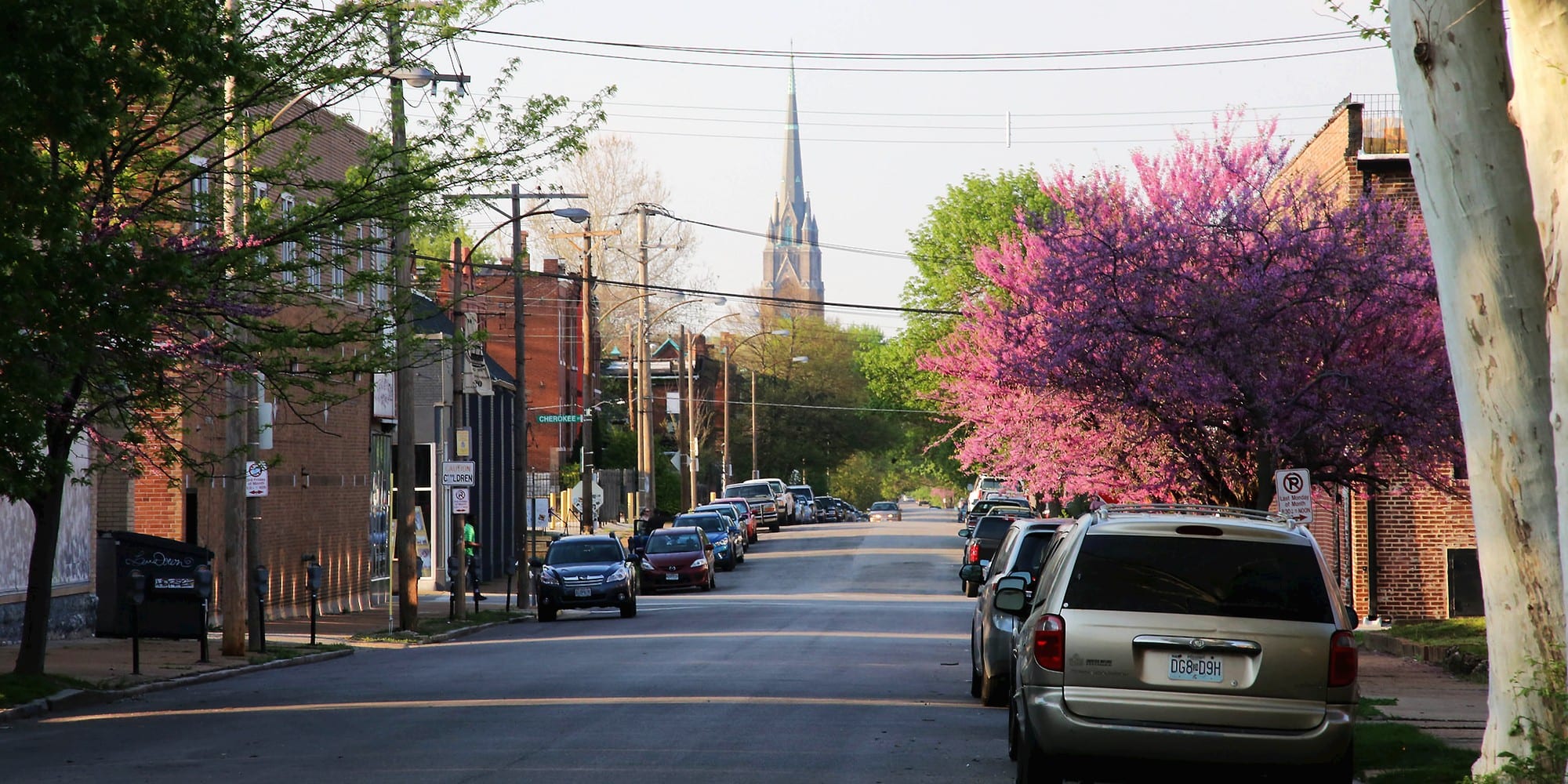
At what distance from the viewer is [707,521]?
161 ft

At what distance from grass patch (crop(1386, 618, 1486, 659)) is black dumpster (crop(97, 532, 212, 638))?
598 inches

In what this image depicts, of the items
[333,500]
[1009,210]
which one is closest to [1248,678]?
[333,500]

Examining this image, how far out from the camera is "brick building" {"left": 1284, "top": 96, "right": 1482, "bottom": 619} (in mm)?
27172

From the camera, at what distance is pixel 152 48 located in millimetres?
14219

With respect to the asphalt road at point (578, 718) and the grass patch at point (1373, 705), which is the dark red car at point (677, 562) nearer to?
the asphalt road at point (578, 718)

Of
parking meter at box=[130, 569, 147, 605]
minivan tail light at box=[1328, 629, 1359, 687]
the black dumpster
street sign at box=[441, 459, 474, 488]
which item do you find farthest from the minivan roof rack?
street sign at box=[441, 459, 474, 488]

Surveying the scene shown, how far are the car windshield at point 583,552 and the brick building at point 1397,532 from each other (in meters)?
12.6

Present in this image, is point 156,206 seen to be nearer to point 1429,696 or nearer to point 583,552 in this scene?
point 1429,696

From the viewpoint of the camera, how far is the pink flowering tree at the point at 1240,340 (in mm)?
21000

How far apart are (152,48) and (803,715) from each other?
7.69m

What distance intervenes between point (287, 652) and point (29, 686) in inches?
252

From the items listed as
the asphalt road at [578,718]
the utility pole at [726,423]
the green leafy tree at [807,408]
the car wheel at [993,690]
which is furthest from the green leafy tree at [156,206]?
the green leafy tree at [807,408]

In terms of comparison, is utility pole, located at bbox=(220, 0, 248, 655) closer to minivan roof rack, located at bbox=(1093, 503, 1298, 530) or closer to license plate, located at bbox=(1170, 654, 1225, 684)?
minivan roof rack, located at bbox=(1093, 503, 1298, 530)

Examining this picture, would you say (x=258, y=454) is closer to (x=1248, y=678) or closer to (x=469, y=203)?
(x=469, y=203)
